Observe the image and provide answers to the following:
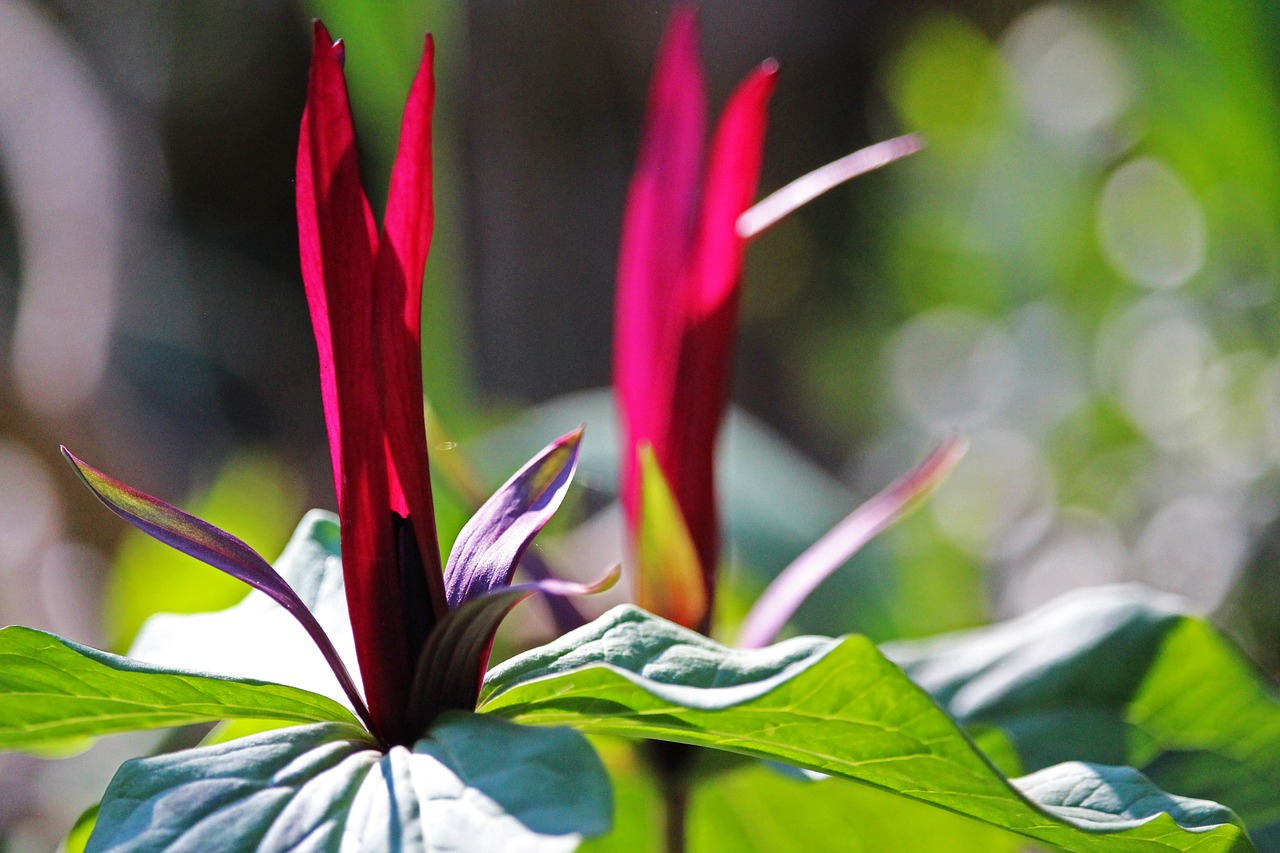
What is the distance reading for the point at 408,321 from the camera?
300 mm

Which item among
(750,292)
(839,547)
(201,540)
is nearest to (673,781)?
(839,547)

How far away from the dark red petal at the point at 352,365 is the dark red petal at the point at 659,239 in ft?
0.51

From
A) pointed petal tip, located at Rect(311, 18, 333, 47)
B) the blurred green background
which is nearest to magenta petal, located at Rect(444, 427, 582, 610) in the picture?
pointed petal tip, located at Rect(311, 18, 333, 47)

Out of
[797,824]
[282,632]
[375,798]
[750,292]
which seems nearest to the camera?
[375,798]

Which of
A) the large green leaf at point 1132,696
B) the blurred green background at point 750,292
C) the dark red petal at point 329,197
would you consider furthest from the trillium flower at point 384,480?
the blurred green background at point 750,292

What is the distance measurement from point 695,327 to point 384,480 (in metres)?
0.16

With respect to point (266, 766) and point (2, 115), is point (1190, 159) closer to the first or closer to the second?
point (266, 766)

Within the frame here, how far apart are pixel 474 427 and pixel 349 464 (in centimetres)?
83

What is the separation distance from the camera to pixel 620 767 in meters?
0.44

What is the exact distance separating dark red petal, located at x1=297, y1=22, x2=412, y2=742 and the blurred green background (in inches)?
14.3

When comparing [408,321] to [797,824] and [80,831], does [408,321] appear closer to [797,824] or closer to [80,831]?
[80,831]

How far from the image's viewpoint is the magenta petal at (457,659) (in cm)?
28

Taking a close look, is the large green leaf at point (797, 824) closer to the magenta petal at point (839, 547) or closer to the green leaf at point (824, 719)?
the magenta petal at point (839, 547)

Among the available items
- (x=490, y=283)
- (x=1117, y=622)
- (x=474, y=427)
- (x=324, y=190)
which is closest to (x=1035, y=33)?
(x=490, y=283)
